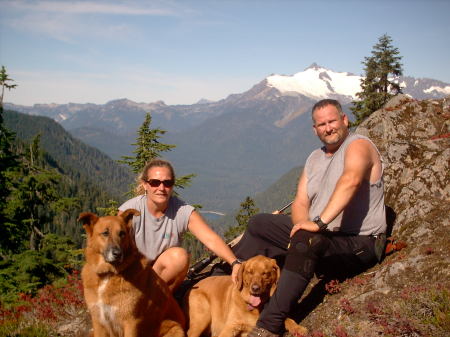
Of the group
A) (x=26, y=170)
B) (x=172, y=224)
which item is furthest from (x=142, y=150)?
(x=172, y=224)

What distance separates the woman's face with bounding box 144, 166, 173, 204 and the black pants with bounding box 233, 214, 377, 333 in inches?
69.3

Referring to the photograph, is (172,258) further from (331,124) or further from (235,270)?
(331,124)

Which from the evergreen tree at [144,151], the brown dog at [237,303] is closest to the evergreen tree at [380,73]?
the evergreen tree at [144,151]

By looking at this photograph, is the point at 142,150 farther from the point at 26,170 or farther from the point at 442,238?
the point at 442,238

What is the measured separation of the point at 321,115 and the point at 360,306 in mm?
2755

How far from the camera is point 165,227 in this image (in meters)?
5.94

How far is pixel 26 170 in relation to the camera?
70.0 ft

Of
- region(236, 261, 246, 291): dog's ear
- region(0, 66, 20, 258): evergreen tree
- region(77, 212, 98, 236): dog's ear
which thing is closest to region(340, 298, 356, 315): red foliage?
region(236, 261, 246, 291): dog's ear

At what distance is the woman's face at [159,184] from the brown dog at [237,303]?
5.24ft

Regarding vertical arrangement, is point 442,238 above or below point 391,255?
above

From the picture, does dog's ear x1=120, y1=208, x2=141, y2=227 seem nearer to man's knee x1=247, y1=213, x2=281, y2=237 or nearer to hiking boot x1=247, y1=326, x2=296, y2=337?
hiking boot x1=247, y1=326, x2=296, y2=337

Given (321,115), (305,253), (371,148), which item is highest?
(321,115)

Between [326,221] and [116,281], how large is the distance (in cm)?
279

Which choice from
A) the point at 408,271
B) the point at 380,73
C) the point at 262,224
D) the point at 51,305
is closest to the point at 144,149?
the point at 51,305
